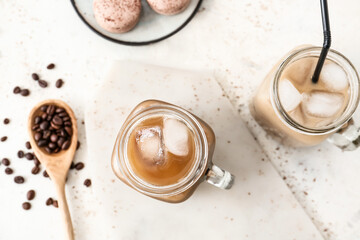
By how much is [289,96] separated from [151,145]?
0.98 feet

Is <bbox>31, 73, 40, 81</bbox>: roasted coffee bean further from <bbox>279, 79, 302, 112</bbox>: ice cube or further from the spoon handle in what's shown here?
<bbox>279, 79, 302, 112</bbox>: ice cube

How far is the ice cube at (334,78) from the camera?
2.81ft

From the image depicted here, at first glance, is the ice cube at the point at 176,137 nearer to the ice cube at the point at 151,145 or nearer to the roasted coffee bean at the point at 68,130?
the ice cube at the point at 151,145

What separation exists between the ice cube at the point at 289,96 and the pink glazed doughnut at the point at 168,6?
1.11 feet

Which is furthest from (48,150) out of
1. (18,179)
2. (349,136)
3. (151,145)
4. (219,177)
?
(349,136)

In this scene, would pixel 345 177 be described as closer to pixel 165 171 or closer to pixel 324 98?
pixel 324 98

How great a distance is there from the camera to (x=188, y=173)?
34.0 inches

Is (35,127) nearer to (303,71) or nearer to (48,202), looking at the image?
(48,202)

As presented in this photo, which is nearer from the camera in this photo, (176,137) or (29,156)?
(176,137)

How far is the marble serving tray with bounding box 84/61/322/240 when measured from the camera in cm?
108

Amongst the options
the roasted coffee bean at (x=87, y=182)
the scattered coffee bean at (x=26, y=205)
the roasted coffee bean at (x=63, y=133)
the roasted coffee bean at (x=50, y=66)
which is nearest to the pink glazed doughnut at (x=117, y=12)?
the roasted coffee bean at (x=50, y=66)

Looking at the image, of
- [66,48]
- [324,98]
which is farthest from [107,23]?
[324,98]

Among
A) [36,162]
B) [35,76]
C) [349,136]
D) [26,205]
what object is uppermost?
[349,136]

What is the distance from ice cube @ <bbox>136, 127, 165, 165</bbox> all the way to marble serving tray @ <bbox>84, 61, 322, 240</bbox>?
23 cm
